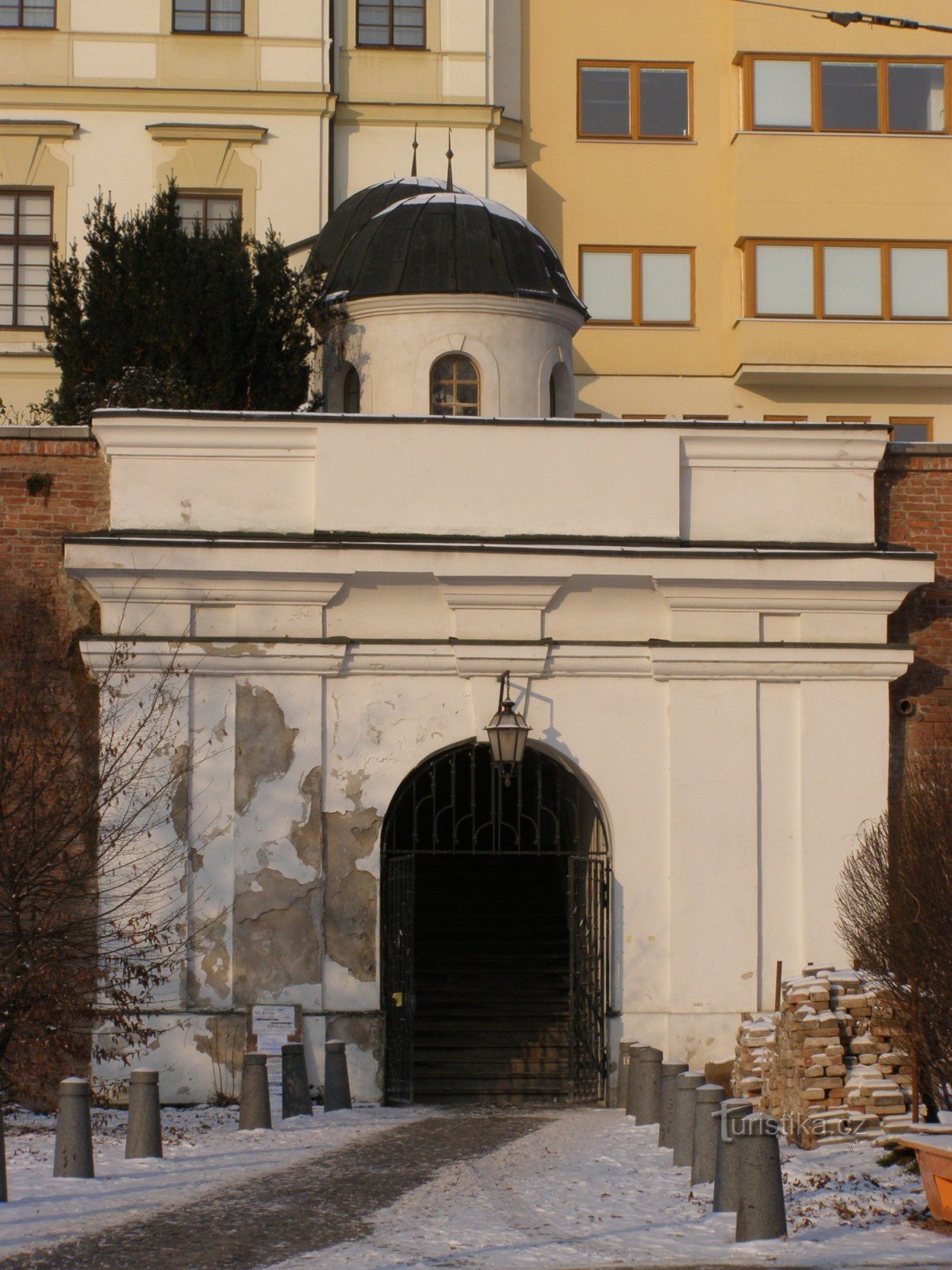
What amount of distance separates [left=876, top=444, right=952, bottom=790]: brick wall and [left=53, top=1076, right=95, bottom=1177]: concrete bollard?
8.41 m

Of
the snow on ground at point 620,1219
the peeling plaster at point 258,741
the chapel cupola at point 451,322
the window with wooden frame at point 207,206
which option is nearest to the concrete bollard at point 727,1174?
the snow on ground at point 620,1219

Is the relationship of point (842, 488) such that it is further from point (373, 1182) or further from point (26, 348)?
point (26, 348)

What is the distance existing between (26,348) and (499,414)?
33.0 ft

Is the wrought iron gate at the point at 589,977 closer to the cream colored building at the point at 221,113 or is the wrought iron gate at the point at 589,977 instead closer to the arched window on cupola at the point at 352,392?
the arched window on cupola at the point at 352,392

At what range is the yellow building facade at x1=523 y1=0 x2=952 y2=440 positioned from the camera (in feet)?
98.2

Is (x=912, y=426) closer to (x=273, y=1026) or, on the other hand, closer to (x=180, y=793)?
(x=180, y=793)

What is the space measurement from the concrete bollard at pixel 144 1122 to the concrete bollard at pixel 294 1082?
2.28 m

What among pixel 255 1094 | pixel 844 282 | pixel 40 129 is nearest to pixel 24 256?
pixel 40 129

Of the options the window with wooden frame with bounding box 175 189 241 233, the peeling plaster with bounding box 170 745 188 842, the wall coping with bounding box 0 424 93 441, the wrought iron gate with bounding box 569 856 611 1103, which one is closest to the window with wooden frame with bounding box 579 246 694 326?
the window with wooden frame with bounding box 175 189 241 233

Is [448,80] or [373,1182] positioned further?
[448,80]

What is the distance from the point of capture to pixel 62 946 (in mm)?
15141

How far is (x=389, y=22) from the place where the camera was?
2950cm

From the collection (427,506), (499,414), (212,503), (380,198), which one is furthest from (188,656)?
(380,198)

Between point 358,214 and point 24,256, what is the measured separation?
591 centimetres
